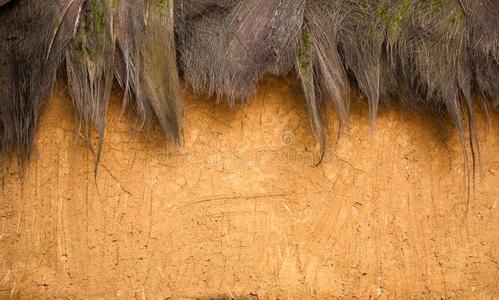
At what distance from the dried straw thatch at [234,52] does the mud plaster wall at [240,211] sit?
7 cm

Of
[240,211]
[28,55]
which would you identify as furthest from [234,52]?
[28,55]

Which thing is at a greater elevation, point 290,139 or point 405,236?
point 290,139

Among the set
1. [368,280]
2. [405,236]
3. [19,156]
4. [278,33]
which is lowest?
[368,280]

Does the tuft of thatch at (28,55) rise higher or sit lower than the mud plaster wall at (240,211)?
higher

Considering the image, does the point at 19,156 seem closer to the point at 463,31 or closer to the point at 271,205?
the point at 271,205

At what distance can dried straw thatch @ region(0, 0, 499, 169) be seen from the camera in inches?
80.2

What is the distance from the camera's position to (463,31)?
2104 millimetres

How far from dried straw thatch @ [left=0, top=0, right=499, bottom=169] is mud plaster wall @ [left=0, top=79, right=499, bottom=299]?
7 cm

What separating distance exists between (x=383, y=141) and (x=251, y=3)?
0.55 m

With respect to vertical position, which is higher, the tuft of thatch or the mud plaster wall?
the tuft of thatch

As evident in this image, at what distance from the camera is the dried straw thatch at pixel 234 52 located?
204 cm

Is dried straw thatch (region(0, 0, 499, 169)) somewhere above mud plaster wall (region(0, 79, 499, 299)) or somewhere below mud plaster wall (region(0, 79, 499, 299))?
above

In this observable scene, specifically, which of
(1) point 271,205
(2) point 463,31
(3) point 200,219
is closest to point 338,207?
(1) point 271,205

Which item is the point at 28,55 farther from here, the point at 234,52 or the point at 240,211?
the point at 240,211
